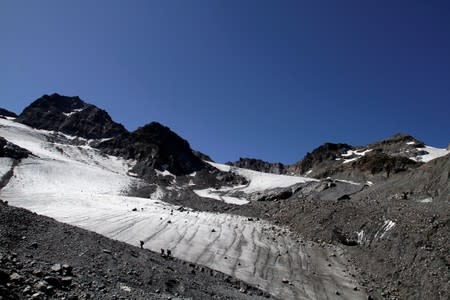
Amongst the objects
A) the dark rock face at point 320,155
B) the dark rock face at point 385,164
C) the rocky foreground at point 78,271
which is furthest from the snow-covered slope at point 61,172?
the dark rock face at point 320,155

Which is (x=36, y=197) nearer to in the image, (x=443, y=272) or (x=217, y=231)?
(x=217, y=231)

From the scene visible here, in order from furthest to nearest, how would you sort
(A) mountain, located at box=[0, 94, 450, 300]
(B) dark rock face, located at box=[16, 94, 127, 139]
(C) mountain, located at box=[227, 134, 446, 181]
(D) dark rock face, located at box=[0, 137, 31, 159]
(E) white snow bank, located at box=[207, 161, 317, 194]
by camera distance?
(B) dark rock face, located at box=[16, 94, 127, 139] → (C) mountain, located at box=[227, 134, 446, 181] → (E) white snow bank, located at box=[207, 161, 317, 194] → (D) dark rock face, located at box=[0, 137, 31, 159] → (A) mountain, located at box=[0, 94, 450, 300]

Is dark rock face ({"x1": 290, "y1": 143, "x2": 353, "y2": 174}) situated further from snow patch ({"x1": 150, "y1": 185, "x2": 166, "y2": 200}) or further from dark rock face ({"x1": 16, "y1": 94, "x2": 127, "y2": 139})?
snow patch ({"x1": 150, "y1": 185, "x2": 166, "y2": 200})

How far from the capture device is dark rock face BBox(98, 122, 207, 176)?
117 m

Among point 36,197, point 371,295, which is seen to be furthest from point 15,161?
point 371,295

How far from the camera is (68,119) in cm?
15375

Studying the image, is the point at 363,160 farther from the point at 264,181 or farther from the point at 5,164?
the point at 5,164

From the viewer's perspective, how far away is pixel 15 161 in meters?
70.5

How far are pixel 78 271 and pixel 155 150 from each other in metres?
116

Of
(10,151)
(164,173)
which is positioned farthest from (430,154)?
(10,151)

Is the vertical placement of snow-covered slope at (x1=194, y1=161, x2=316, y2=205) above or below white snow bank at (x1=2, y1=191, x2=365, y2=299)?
above

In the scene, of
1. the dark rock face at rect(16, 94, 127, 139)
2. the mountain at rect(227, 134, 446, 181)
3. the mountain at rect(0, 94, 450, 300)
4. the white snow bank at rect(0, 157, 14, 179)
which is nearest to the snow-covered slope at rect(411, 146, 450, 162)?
the mountain at rect(227, 134, 446, 181)

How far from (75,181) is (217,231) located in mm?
50234

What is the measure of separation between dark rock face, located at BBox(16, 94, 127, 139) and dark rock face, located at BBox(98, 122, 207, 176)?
709 inches
